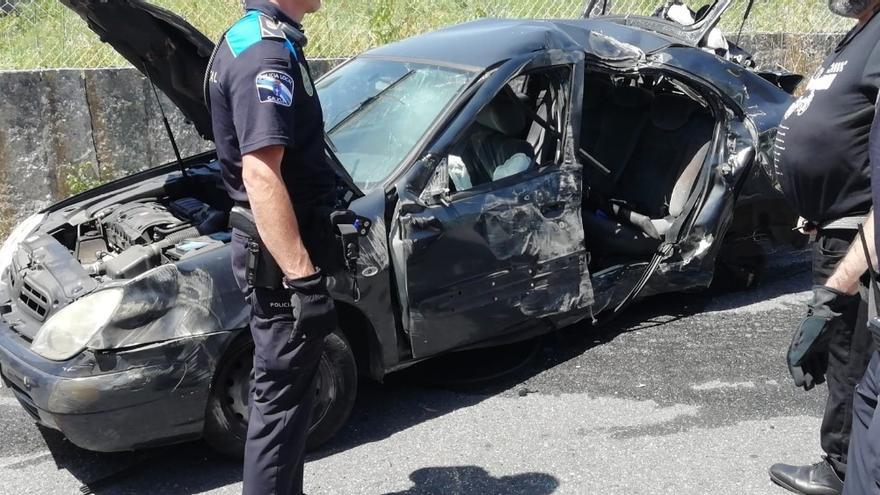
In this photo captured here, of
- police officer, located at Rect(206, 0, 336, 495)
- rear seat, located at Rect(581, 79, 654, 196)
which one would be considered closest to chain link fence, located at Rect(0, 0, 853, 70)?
rear seat, located at Rect(581, 79, 654, 196)

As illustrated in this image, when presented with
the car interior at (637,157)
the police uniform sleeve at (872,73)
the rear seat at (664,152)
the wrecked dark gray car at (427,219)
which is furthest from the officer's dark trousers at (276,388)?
the rear seat at (664,152)

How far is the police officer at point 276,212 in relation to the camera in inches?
104

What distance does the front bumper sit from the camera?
10.5ft

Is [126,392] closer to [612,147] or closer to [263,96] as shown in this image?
[263,96]

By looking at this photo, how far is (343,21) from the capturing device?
27.1 feet

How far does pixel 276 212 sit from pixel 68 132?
4.33 meters

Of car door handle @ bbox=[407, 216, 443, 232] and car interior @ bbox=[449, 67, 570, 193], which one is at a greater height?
car interior @ bbox=[449, 67, 570, 193]

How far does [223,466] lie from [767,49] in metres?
7.14

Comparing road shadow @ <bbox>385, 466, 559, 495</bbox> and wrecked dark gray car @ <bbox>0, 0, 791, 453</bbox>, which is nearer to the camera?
wrecked dark gray car @ <bbox>0, 0, 791, 453</bbox>

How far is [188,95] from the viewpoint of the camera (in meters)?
3.86

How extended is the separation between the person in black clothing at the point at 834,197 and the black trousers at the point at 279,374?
1.63 meters

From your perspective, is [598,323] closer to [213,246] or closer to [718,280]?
[718,280]

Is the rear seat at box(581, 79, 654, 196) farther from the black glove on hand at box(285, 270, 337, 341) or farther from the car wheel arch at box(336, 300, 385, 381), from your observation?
the black glove on hand at box(285, 270, 337, 341)

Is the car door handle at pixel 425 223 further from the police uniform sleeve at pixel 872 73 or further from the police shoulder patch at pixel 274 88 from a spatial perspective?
the police uniform sleeve at pixel 872 73
